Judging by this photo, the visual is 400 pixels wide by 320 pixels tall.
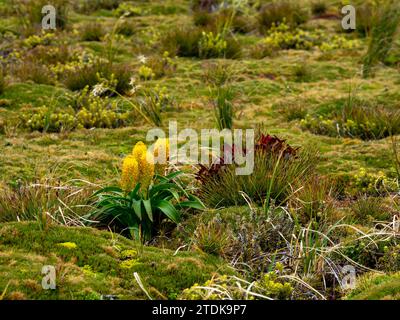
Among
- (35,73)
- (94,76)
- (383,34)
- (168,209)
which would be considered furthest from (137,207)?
(383,34)

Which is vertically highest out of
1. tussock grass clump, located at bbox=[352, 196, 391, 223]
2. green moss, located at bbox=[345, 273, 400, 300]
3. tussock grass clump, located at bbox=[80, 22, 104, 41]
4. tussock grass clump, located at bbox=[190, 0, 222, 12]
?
tussock grass clump, located at bbox=[190, 0, 222, 12]

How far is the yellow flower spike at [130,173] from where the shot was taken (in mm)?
5078

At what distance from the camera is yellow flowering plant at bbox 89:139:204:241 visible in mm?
5090

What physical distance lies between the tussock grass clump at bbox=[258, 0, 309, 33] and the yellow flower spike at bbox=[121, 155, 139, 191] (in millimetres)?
7047

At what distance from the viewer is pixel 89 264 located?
429 centimetres

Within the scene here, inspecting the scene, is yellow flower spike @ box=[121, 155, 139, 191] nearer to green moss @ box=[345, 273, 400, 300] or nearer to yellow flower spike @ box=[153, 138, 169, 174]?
yellow flower spike @ box=[153, 138, 169, 174]

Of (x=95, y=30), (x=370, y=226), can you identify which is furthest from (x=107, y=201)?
(x=95, y=30)

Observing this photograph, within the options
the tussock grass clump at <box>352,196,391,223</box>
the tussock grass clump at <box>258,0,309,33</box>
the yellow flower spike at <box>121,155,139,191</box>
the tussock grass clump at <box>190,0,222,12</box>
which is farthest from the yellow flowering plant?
the tussock grass clump at <box>190,0,222,12</box>

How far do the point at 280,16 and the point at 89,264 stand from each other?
823cm

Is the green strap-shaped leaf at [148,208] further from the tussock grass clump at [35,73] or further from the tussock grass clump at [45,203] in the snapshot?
the tussock grass clump at [35,73]

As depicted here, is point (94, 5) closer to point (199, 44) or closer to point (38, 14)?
point (38, 14)

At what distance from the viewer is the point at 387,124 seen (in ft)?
24.2
